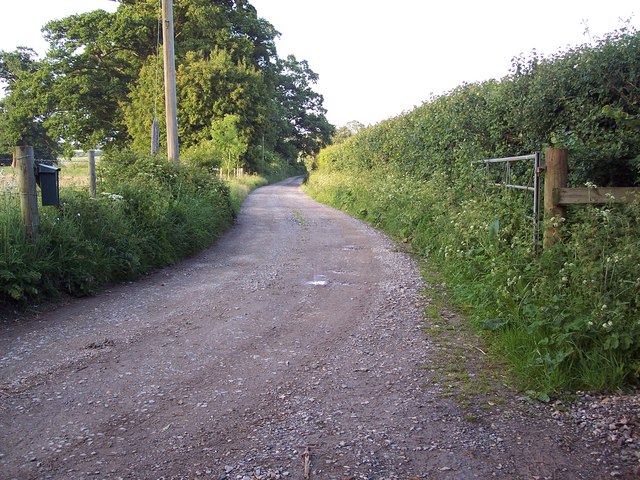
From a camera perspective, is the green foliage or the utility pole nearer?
the green foliage

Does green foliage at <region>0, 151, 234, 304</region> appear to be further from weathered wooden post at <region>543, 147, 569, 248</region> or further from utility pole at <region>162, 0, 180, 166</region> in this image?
weathered wooden post at <region>543, 147, 569, 248</region>

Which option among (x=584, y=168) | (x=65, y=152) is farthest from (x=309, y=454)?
(x=65, y=152)

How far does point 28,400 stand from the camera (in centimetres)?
426

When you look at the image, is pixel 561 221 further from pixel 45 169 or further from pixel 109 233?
pixel 45 169

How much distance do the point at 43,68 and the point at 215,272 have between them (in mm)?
35100

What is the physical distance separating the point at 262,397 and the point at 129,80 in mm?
39681

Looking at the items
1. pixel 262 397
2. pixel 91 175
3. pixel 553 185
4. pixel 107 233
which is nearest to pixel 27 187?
pixel 107 233

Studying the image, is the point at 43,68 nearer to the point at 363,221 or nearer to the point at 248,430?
the point at 363,221

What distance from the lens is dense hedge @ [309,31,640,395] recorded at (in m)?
4.54

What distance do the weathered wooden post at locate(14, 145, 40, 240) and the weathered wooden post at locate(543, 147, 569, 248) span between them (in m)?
6.37

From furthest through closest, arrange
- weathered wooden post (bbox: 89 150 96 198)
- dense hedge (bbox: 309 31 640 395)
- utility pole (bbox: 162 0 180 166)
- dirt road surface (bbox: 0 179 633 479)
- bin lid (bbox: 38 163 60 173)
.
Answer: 1. utility pole (bbox: 162 0 180 166)
2. weathered wooden post (bbox: 89 150 96 198)
3. bin lid (bbox: 38 163 60 173)
4. dense hedge (bbox: 309 31 640 395)
5. dirt road surface (bbox: 0 179 633 479)

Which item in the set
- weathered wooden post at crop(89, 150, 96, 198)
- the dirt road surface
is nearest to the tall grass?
the dirt road surface

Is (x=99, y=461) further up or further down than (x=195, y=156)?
further down

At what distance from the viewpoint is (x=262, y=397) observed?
4297mm
